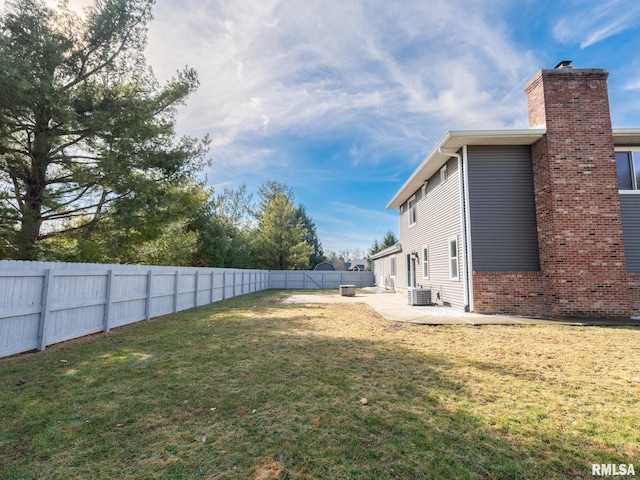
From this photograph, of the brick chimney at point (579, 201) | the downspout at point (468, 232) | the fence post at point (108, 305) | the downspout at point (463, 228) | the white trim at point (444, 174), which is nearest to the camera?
the fence post at point (108, 305)

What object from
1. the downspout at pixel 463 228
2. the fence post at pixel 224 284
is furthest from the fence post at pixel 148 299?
the downspout at pixel 463 228

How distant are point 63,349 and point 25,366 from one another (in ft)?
3.51

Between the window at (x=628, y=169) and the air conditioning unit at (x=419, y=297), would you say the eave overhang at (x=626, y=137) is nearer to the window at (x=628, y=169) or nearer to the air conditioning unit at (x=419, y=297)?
the window at (x=628, y=169)

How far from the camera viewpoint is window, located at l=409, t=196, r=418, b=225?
15.6 m

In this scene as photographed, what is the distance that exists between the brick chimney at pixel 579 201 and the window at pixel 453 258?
2.30 meters

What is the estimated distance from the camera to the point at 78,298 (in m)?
6.10

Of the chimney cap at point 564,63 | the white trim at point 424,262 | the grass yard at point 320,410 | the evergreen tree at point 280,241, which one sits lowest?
the grass yard at point 320,410

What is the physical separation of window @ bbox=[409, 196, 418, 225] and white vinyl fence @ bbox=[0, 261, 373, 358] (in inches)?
418

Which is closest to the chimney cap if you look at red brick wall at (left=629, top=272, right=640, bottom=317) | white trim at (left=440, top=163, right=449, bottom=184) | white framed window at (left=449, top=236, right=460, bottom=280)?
white trim at (left=440, top=163, right=449, bottom=184)

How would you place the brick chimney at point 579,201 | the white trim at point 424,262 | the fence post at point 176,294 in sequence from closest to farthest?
1. the brick chimney at point 579,201
2. the fence post at point 176,294
3. the white trim at point 424,262

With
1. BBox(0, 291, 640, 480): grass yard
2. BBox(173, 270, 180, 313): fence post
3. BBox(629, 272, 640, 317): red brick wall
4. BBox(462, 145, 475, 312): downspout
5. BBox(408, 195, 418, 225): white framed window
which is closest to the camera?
BBox(0, 291, 640, 480): grass yard

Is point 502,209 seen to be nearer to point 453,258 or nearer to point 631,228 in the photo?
point 453,258

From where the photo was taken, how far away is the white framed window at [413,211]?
50.8 feet

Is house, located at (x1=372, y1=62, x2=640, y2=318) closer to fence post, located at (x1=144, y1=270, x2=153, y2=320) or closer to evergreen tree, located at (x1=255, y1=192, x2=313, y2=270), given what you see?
fence post, located at (x1=144, y1=270, x2=153, y2=320)
